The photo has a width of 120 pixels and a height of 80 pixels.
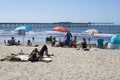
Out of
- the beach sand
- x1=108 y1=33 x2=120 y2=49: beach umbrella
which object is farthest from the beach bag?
x1=108 y1=33 x2=120 y2=49: beach umbrella

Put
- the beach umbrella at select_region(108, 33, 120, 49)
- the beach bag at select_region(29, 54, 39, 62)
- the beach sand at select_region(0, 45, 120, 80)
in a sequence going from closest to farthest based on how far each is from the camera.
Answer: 1. the beach sand at select_region(0, 45, 120, 80)
2. the beach bag at select_region(29, 54, 39, 62)
3. the beach umbrella at select_region(108, 33, 120, 49)

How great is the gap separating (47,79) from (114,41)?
1018 centimetres

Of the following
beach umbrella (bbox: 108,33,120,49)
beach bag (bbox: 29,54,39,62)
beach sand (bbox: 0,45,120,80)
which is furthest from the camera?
beach umbrella (bbox: 108,33,120,49)

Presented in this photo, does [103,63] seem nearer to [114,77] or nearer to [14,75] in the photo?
[114,77]

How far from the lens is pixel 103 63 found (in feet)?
32.0

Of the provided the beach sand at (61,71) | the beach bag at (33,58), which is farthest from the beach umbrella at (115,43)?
the beach bag at (33,58)

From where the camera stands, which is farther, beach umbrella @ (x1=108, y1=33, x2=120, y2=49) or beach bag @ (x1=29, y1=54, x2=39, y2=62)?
beach umbrella @ (x1=108, y1=33, x2=120, y2=49)

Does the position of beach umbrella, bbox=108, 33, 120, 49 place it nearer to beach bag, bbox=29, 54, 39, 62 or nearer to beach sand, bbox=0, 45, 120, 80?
beach sand, bbox=0, 45, 120, 80

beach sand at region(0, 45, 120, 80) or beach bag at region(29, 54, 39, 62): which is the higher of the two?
beach bag at region(29, 54, 39, 62)

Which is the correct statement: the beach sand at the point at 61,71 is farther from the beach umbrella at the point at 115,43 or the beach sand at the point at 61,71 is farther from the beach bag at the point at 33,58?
the beach umbrella at the point at 115,43

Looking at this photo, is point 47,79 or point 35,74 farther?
point 35,74

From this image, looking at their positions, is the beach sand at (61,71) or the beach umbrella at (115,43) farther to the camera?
the beach umbrella at (115,43)

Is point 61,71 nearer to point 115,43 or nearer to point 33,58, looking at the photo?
point 33,58

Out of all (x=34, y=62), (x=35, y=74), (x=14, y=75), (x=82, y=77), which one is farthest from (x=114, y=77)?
(x=34, y=62)
